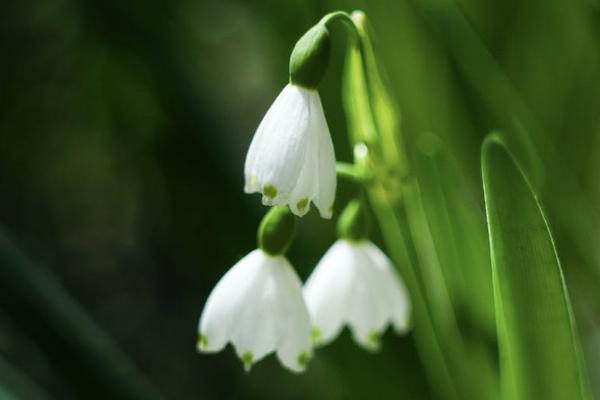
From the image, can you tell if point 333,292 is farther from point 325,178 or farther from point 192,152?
point 192,152

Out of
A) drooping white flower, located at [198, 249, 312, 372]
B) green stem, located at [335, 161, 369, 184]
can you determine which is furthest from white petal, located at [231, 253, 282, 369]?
green stem, located at [335, 161, 369, 184]

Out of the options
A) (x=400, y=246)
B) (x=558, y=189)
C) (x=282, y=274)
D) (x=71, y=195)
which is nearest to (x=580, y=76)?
(x=558, y=189)

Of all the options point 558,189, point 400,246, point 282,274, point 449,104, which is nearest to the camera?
point 282,274

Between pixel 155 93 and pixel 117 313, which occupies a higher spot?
pixel 155 93

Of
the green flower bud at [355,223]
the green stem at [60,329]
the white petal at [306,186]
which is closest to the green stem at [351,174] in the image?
the green flower bud at [355,223]

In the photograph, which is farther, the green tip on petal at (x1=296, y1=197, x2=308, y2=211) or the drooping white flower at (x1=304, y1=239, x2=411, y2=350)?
the drooping white flower at (x1=304, y1=239, x2=411, y2=350)

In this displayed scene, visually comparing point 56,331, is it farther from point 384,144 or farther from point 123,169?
point 123,169

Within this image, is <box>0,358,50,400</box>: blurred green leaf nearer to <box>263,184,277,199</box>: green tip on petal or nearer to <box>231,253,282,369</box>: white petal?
<box>231,253,282,369</box>: white petal

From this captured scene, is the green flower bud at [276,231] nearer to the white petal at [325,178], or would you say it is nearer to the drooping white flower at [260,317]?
the drooping white flower at [260,317]
